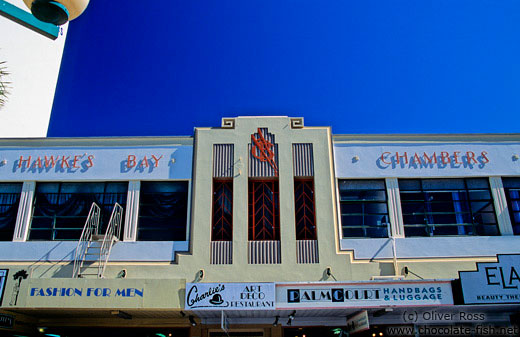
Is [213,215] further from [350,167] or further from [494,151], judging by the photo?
[494,151]

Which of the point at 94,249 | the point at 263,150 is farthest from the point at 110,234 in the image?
the point at 263,150

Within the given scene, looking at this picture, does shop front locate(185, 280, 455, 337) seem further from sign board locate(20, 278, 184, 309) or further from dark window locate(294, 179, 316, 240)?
dark window locate(294, 179, 316, 240)

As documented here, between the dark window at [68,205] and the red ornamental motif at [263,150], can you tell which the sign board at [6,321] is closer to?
the dark window at [68,205]

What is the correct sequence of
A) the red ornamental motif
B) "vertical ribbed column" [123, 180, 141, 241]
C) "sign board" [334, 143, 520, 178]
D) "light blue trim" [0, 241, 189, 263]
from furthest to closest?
"sign board" [334, 143, 520, 178] < the red ornamental motif < "vertical ribbed column" [123, 180, 141, 241] < "light blue trim" [0, 241, 189, 263]

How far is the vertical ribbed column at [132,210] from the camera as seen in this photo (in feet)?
54.2

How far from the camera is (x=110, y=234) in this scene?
15945mm

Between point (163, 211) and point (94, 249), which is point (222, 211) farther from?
point (94, 249)

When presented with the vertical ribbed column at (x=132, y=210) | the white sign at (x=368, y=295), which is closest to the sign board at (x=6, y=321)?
the vertical ribbed column at (x=132, y=210)

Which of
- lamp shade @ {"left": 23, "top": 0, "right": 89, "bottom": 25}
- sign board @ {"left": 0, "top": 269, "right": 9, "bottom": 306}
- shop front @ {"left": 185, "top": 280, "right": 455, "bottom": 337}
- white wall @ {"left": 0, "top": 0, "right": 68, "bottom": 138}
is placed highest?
white wall @ {"left": 0, "top": 0, "right": 68, "bottom": 138}

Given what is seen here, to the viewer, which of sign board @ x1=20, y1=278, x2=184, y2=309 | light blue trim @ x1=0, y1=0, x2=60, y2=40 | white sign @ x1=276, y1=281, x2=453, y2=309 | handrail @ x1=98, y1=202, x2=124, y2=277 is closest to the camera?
light blue trim @ x1=0, y1=0, x2=60, y2=40

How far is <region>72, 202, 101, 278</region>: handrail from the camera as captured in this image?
15758 mm

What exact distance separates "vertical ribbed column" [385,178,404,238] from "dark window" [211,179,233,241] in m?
5.90

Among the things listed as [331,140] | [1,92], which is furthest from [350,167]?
[1,92]

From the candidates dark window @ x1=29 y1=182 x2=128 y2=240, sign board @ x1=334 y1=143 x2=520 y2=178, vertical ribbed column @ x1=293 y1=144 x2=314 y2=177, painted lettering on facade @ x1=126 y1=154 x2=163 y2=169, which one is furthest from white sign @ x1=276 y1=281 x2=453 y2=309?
dark window @ x1=29 y1=182 x2=128 y2=240
